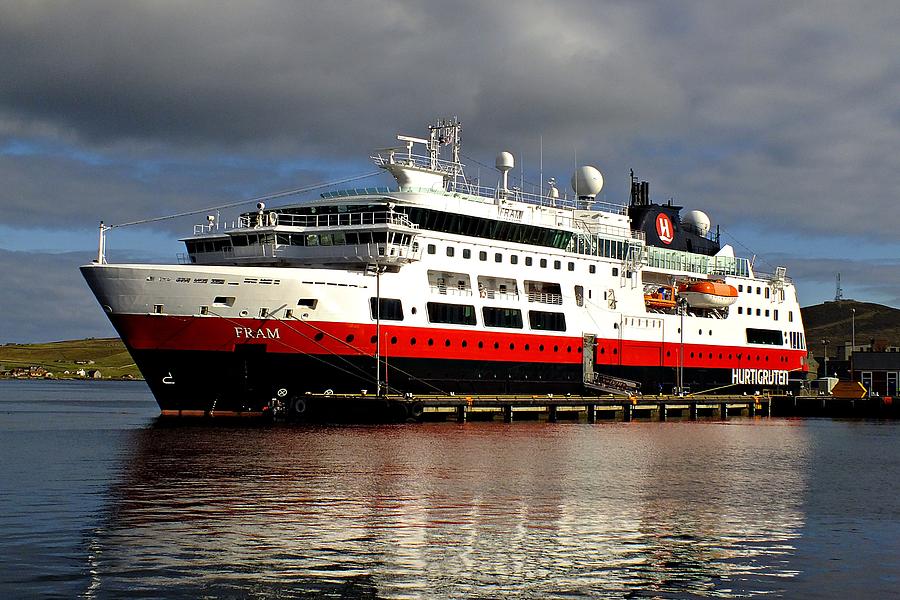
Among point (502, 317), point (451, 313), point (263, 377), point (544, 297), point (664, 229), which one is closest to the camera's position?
point (263, 377)

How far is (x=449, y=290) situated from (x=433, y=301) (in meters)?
1.73

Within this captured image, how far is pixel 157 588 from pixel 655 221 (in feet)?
205

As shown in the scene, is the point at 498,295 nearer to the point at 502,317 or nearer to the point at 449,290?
the point at 502,317

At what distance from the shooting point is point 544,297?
6378cm

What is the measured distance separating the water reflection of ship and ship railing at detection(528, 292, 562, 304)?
21602mm

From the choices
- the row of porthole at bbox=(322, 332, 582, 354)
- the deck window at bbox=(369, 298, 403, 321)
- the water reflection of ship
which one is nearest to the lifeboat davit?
the row of porthole at bbox=(322, 332, 582, 354)

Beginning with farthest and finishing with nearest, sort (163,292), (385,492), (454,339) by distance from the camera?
1. (454,339)
2. (163,292)
3. (385,492)

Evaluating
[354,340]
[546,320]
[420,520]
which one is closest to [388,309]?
[354,340]

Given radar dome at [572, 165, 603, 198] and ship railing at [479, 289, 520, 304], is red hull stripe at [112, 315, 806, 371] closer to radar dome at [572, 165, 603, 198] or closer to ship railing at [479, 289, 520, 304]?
ship railing at [479, 289, 520, 304]

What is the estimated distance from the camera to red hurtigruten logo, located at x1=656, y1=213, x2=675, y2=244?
2995 inches

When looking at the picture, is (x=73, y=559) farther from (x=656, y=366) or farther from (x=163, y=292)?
(x=656, y=366)

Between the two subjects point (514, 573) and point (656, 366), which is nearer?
point (514, 573)

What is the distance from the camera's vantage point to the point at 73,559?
63.9 feet

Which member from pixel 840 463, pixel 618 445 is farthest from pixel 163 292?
pixel 840 463
